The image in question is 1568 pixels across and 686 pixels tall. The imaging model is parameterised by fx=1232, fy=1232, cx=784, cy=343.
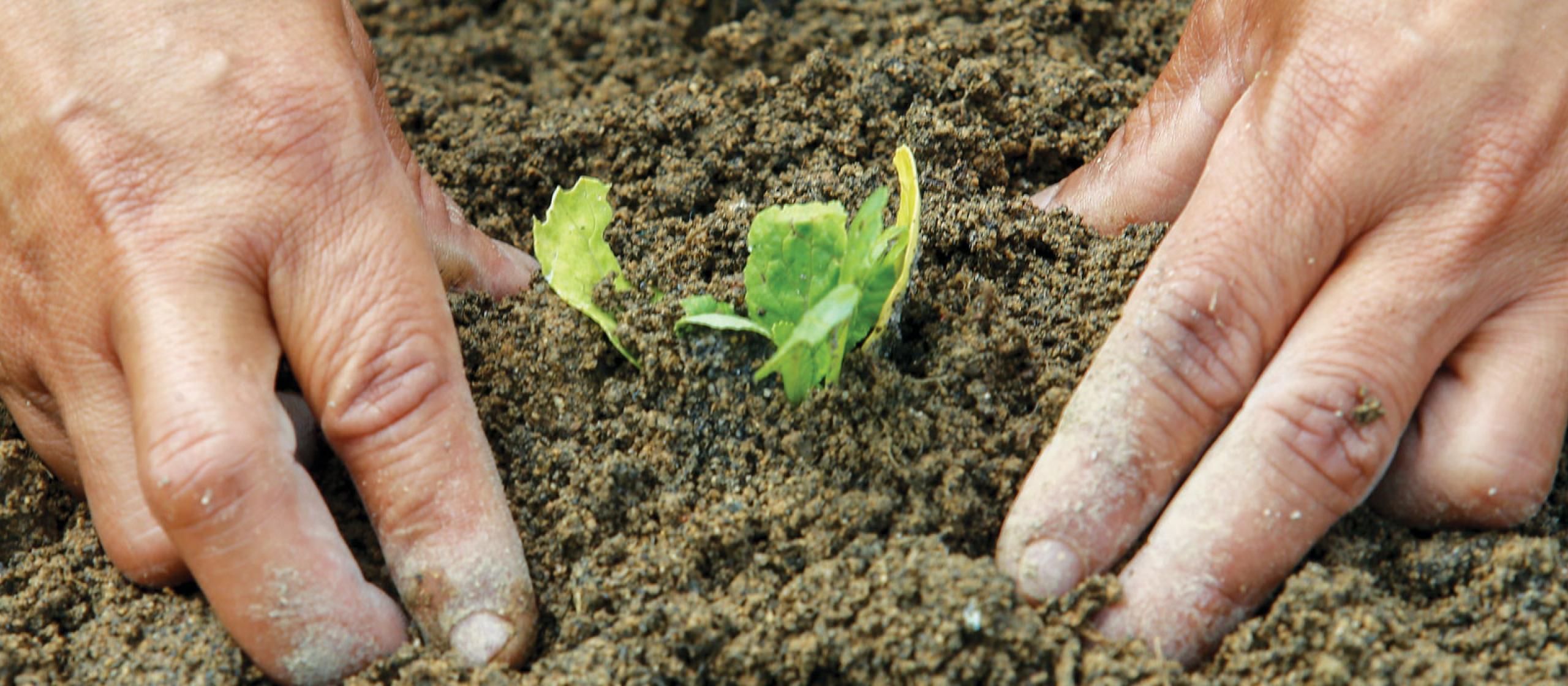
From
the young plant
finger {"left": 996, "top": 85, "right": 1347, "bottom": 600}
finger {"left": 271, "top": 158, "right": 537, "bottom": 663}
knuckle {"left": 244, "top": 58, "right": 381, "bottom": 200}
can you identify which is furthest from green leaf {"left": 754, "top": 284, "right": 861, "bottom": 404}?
knuckle {"left": 244, "top": 58, "right": 381, "bottom": 200}

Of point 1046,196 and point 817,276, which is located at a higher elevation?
point 817,276

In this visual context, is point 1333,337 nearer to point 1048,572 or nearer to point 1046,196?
point 1048,572

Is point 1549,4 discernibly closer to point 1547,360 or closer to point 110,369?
point 1547,360

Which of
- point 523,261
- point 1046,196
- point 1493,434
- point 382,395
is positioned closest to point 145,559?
Result: point 382,395

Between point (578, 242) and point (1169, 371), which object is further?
point (578, 242)

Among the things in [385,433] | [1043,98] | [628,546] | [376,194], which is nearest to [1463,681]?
[628,546]

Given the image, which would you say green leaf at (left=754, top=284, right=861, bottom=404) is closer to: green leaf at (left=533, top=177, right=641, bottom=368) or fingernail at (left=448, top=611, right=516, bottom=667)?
green leaf at (left=533, top=177, right=641, bottom=368)
